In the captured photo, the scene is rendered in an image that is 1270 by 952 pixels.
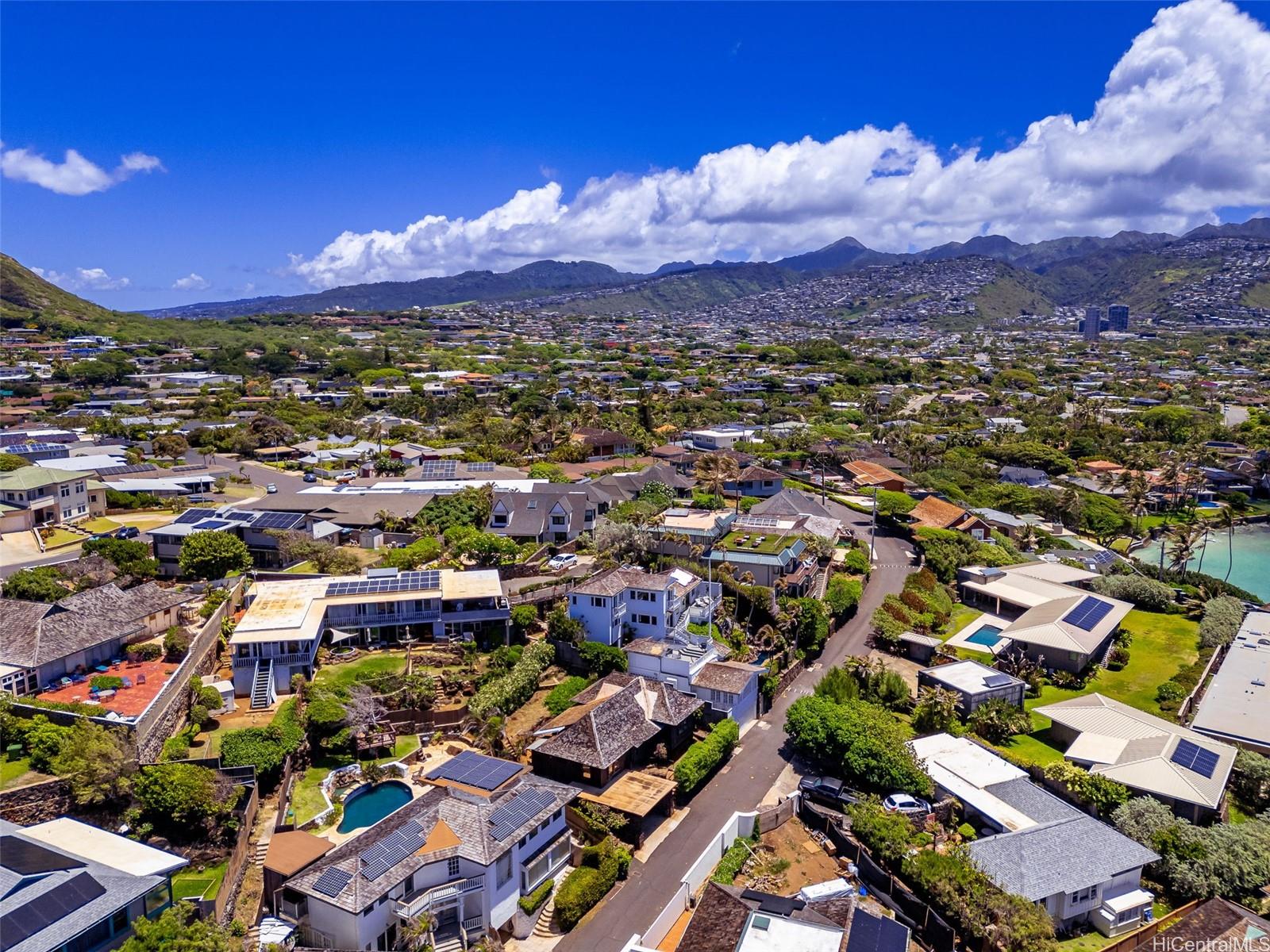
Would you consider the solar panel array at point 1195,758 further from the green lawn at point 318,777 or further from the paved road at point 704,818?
the green lawn at point 318,777

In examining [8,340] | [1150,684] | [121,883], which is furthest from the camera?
[8,340]

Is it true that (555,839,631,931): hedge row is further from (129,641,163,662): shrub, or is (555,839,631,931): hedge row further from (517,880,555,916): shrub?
(129,641,163,662): shrub

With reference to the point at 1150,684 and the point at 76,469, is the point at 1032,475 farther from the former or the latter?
the point at 76,469

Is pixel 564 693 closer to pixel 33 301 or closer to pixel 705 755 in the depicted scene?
pixel 705 755

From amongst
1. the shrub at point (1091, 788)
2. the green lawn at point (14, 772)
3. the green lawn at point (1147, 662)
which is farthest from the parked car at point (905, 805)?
the green lawn at point (14, 772)

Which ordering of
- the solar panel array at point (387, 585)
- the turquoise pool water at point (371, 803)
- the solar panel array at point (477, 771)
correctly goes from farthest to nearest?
the solar panel array at point (387, 585) → the turquoise pool water at point (371, 803) → the solar panel array at point (477, 771)

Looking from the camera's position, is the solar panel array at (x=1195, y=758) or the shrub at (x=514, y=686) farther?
the shrub at (x=514, y=686)

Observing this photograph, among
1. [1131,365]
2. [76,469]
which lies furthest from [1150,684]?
[1131,365]
